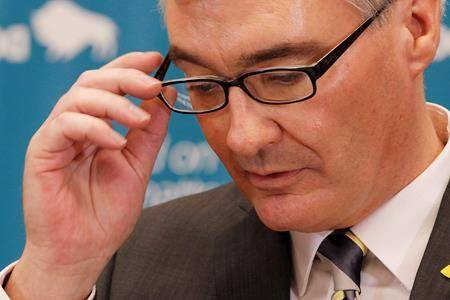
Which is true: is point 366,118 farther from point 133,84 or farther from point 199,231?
point 199,231

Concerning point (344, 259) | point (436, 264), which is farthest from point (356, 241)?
point (436, 264)

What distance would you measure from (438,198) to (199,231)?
1.75 feet

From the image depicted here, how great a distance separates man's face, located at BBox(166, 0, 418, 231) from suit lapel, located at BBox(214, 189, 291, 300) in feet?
0.65

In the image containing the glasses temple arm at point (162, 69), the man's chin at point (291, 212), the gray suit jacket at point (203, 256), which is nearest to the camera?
the man's chin at point (291, 212)

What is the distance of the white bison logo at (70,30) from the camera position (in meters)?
2.17

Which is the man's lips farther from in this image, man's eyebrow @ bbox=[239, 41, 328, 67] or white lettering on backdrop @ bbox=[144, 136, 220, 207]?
white lettering on backdrop @ bbox=[144, 136, 220, 207]

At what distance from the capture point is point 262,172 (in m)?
1.51

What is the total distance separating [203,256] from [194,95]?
41 cm

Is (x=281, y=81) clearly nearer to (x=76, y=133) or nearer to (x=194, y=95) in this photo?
(x=194, y=95)

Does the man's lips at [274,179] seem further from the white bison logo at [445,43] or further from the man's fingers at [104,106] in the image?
the white bison logo at [445,43]

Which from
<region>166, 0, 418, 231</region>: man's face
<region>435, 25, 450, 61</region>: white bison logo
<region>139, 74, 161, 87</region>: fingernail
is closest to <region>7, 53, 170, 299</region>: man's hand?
<region>139, 74, 161, 87</region>: fingernail


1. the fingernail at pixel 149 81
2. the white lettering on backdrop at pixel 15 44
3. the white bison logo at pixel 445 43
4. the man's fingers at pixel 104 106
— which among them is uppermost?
the fingernail at pixel 149 81

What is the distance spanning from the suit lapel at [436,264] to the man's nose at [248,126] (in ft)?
1.13

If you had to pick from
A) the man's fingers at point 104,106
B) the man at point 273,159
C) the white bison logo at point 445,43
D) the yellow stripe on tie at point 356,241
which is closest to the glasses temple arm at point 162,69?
the man at point 273,159
